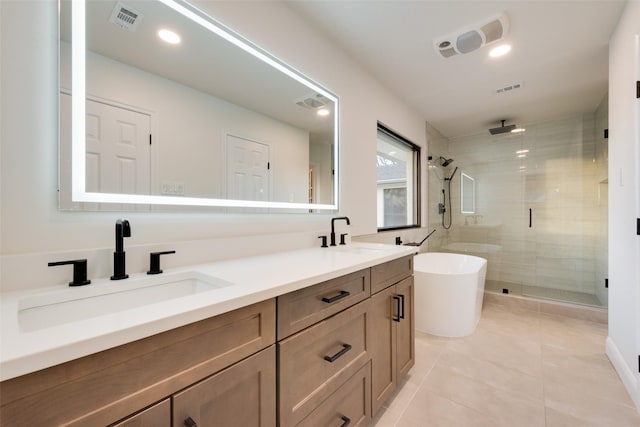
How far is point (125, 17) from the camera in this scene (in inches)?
41.3

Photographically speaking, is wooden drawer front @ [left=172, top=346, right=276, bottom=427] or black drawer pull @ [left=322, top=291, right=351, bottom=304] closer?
wooden drawer front @ [left=172, top=346, right=276, bottom=427]

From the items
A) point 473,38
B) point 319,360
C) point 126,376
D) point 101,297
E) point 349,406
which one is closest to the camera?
point 126,376

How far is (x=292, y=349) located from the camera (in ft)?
2.88

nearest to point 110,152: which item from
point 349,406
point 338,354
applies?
point 338,354

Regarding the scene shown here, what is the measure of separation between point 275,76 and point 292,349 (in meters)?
1.53

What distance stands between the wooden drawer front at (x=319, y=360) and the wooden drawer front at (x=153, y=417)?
326mm

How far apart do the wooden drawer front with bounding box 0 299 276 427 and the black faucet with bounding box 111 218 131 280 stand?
1.55 ft

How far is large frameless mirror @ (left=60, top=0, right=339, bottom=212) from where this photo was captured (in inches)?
36.6

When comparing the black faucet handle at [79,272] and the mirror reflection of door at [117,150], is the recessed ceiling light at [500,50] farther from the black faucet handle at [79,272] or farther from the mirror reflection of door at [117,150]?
the black faucet handle at [79,272]

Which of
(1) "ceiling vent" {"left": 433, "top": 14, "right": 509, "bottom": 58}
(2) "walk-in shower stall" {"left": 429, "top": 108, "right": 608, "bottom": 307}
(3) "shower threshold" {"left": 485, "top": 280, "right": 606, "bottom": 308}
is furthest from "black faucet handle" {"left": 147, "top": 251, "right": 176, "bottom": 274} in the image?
(3) "shower threshold" {"left": 485, "top": 280, "right": 606, "bottom": 308}

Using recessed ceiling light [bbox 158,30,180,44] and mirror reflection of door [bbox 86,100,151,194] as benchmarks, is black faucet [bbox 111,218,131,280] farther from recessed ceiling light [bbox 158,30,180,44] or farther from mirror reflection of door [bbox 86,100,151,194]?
recessed ceiling light [bbox 158,30,180,44]

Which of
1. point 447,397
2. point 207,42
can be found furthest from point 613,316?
point 207,42

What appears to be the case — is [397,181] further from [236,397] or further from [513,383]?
[236,397]

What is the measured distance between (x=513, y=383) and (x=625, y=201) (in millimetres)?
1403
